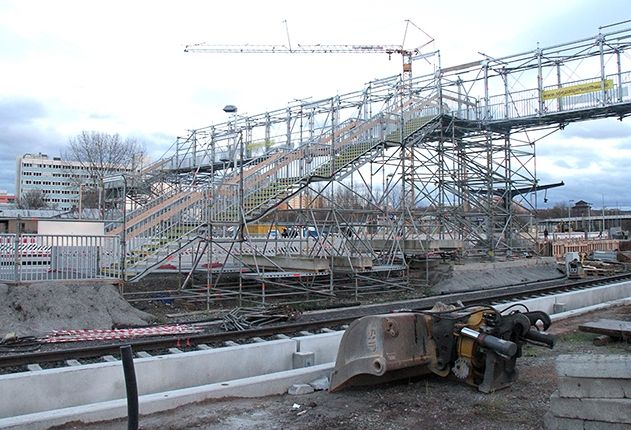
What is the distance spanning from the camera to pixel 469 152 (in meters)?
28.8

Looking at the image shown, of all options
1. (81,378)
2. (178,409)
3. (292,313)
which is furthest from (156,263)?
(178,409)

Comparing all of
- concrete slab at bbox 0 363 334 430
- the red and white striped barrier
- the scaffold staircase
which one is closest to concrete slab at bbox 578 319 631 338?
concrete slab at bbox 0 363 334 430

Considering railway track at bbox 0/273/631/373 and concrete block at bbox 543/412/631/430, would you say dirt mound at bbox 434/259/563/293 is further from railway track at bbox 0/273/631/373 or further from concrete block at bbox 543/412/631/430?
concrete block at bbox 543/412/631/430

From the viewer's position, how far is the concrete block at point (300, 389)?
7.24 m

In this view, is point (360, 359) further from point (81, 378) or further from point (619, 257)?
point (619, 257)

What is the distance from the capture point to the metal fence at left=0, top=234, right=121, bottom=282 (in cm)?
1434

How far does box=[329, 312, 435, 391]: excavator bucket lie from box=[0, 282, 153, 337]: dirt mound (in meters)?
7.51

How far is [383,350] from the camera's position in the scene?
6.54 metres

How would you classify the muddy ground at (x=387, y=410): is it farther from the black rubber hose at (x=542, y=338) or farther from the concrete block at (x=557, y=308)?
the concrete block at (x=557, y=308)

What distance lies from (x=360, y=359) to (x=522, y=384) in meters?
2.14

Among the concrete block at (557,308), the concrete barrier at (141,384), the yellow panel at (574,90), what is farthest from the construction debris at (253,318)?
the yellow panel at (574,90)

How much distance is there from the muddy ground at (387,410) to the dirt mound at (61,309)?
678 cm

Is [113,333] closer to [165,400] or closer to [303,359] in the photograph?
[303,359]

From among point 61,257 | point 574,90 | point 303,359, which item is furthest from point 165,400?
point 574,90
